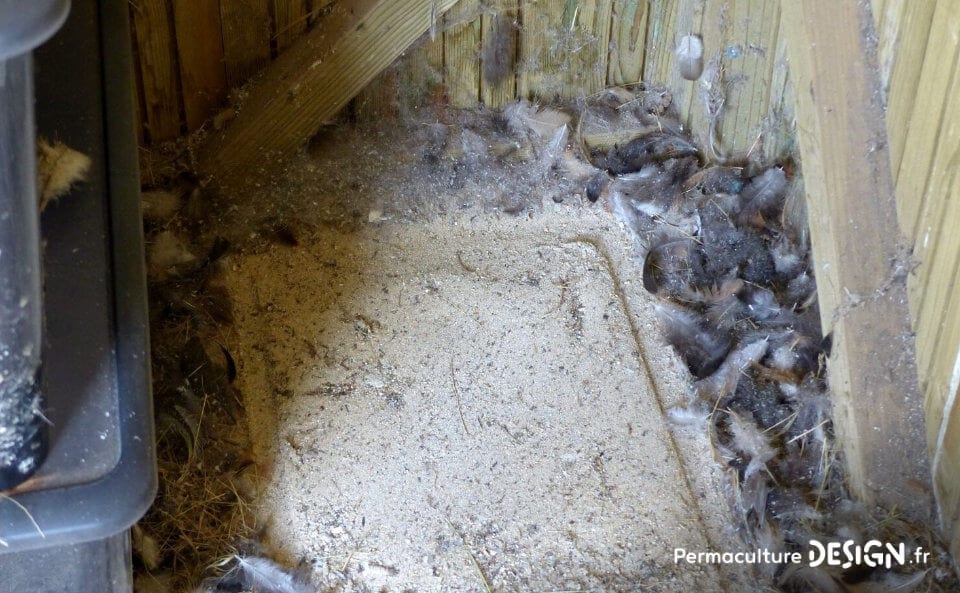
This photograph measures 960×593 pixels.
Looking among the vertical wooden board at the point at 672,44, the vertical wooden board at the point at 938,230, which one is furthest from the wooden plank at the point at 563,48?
the vertical wooden board at the point at 938,230

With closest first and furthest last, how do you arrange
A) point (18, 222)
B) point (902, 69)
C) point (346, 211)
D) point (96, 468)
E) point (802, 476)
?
point (18, 222), point (96, 468), point (902, 69), point (802, 476), point (346, 211)

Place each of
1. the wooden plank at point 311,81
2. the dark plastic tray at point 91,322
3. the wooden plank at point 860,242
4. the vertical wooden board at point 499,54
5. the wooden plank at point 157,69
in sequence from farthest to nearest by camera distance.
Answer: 1. the vertical wooden board at point 499,54
2. the wooden plank at point 311,81
3. the wooden plank at point 157,69
4. the wooden plank at point 860,242
5. the dark plastic tray at point 91,322

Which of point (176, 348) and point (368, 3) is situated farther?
point (368, 3)

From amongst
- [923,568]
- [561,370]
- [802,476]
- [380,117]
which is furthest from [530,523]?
[380,117]

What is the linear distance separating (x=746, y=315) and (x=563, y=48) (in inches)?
34.3

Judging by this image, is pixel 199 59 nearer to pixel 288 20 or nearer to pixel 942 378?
pixel 288 20

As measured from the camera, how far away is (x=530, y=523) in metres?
2.00

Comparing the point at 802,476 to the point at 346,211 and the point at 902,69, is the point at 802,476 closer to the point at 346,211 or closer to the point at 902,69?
the point at 902,69

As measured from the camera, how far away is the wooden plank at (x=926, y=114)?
1.71m

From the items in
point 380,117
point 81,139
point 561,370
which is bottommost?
point 561,370

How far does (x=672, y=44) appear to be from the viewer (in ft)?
8.27

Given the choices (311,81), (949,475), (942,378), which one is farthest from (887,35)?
(311,81)

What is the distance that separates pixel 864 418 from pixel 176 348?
1555 millimetres

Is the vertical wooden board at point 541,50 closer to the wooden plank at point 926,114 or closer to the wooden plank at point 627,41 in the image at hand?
the wooden plank at point 627,41
